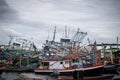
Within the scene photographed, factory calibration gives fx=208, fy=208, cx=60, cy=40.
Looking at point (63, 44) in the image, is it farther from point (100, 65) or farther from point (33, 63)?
point (100, 65)

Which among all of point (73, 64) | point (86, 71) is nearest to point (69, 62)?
point (73, 64)

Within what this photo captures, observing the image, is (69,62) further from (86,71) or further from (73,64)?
(86,71)

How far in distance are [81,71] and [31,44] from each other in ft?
69.6

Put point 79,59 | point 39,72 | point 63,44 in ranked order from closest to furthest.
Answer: point 79,59
point 39,72
point 63,44

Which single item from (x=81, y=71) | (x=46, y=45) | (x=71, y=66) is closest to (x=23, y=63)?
(x=46, y=45)

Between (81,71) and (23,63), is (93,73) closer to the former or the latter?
(81,71)

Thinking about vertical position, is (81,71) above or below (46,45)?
below

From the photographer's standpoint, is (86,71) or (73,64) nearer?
(86,71)

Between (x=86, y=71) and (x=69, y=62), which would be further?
(x=69, y=62)

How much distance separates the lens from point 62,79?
24516 mm

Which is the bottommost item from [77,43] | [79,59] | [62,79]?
[62,79]

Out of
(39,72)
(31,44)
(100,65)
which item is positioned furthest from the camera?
(31,44)

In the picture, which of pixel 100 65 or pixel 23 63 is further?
pixel 23 63

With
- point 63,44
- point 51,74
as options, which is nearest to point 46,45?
point 63,44
